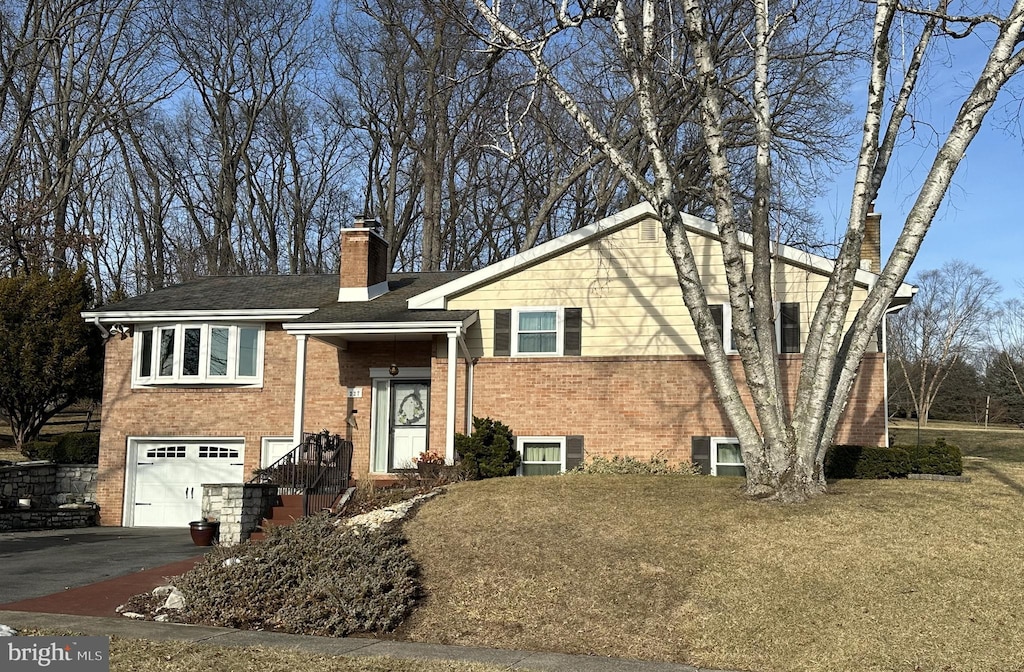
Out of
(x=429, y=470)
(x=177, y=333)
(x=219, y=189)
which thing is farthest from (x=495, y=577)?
(x=219, y=189)

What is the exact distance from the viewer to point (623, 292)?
60.0 feet

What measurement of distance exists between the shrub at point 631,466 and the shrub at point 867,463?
2694mm

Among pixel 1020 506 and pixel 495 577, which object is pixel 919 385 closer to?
pixel 1020 506

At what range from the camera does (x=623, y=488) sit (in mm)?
14289

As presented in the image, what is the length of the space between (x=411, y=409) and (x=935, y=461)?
33.8ft

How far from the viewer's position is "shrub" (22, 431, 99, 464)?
2147cm

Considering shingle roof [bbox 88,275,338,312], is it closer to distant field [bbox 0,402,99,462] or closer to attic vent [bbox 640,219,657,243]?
distant field [bbox 0,402,99,462]

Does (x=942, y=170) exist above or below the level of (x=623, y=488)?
above

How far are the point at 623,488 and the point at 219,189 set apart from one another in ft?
93.6

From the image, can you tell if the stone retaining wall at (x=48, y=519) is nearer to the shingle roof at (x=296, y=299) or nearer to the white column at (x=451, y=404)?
the shingle roof at (x=296, y=299)

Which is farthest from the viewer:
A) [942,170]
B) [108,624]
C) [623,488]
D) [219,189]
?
[219,189]

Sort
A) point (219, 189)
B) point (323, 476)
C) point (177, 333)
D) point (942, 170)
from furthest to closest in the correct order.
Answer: point (219, 189), point (177, 333), point (323, 476), point (942, 170)

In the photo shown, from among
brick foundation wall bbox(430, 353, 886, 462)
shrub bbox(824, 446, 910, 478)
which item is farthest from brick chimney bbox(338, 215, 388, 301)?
shrub bbox(824, 446, 910, 478)

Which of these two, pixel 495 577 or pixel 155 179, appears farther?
pixel 155 179
